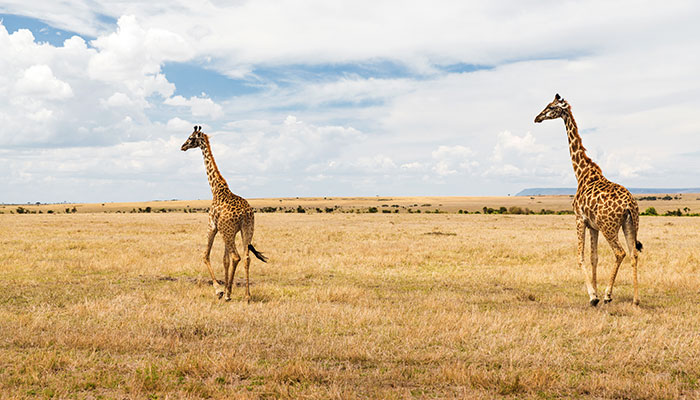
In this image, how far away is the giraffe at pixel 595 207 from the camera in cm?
1229

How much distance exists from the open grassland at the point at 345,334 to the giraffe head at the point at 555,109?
4945 mm

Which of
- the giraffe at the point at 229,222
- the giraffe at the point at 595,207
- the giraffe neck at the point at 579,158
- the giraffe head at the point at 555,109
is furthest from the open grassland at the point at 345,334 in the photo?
the giraffe head at the point at 555,109

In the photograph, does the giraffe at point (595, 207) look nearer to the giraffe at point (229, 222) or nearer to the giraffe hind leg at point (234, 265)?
the giraffe at point (229, 222)

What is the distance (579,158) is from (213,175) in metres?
10.3

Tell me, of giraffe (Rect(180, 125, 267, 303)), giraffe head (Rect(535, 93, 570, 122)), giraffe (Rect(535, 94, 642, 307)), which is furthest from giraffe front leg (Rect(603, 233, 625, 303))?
giraffe (Rect(180, 125, 267, 303))

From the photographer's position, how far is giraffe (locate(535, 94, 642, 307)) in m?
12.3

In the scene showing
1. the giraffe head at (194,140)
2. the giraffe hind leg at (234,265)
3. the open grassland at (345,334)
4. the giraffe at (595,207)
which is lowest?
the open grassland at (345,334)

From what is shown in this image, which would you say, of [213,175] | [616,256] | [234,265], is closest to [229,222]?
[234,265]

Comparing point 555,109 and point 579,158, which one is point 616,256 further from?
point 555,109

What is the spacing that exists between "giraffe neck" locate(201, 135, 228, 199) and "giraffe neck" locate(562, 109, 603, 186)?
9762 mm

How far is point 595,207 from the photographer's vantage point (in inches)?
498

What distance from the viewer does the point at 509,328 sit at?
31.7 feet

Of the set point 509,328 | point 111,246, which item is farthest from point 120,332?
point 111,246

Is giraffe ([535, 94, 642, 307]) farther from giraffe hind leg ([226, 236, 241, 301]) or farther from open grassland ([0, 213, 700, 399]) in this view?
giraffe hind leg ([226, 236, 241, 301])
